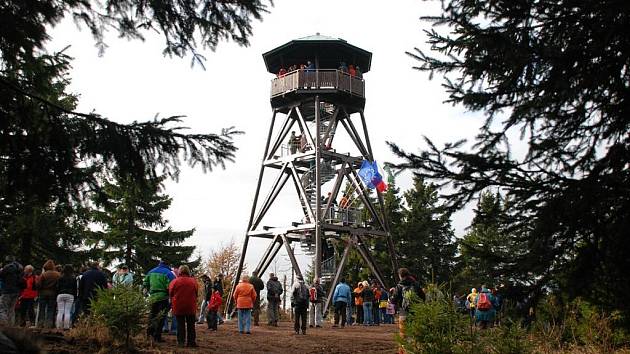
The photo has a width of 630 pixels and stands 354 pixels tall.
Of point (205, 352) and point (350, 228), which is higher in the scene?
point (350, 228)

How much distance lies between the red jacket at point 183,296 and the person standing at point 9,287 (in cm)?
400

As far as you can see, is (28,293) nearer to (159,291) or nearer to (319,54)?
(159,291)

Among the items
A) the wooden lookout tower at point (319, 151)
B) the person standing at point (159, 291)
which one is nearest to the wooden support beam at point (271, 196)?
the wooden lookout tower at point (319, 151)

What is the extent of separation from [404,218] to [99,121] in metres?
37.1

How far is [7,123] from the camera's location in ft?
20.6

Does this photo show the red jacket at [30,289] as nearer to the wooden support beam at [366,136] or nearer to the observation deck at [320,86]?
the observation deck at [320,86]

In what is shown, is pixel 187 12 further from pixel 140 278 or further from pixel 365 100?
pixel 140 278

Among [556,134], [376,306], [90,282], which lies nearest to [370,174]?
[376,306]

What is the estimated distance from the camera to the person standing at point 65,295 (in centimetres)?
1311

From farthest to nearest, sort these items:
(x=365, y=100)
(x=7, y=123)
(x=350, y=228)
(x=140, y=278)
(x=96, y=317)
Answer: (x=140, y=278) < (x=365, y=100) < (x=350, y=228) < (x=96, y=317) < (x=7, y=123)

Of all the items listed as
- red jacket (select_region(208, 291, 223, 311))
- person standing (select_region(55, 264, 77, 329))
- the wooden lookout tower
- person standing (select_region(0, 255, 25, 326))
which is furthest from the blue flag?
person standing (select_region(0, 255, 25, 326))

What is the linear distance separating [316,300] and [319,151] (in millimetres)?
7681

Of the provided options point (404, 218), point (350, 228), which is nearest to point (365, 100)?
point (350, 228)

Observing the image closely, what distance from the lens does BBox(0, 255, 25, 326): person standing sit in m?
12.7
